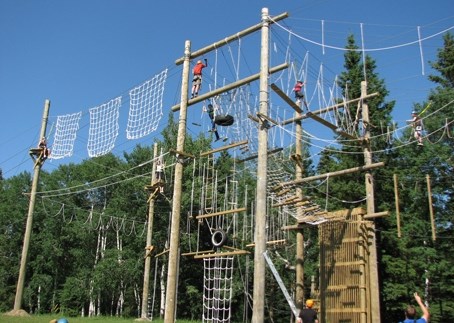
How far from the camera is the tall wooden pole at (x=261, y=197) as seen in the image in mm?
7523

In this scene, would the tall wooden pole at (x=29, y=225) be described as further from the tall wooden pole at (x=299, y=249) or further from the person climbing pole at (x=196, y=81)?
the tall wooden pole at (x=299, y=249)

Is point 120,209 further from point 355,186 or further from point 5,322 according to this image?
point 5,322

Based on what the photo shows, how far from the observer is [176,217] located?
8.96m

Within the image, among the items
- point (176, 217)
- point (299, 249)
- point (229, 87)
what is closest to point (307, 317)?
point (176, 217)

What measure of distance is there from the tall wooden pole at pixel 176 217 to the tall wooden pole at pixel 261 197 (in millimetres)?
1661

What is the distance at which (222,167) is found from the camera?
84.1 feet

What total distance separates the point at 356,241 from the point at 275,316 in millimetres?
15724

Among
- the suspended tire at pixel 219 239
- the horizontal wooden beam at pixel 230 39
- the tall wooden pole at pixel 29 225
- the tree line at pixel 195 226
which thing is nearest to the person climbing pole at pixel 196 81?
the horizontal wooden beam at pixel 230 39

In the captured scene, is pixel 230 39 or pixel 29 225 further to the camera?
pixel 29 225

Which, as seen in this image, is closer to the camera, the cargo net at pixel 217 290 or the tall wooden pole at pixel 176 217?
the tall wooden pole at pixel 176 217

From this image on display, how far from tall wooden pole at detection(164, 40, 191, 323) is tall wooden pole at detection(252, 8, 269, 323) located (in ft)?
5.45

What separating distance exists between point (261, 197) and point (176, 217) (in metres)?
1.81

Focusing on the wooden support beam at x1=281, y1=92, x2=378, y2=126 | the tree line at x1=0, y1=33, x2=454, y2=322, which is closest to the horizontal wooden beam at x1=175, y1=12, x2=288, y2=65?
the wooden support beam at x1=281, y1=92, x2=378, y2=126

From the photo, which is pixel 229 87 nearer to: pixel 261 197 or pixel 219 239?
pixel 261 197
